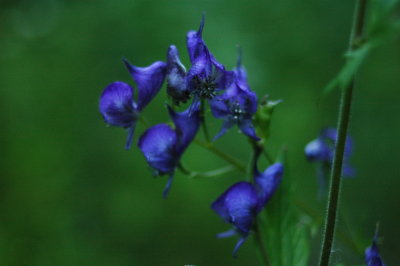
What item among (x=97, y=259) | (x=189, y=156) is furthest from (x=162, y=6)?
(x=97, y=259)

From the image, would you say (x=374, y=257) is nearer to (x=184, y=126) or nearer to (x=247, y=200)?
(x=247, y=200)

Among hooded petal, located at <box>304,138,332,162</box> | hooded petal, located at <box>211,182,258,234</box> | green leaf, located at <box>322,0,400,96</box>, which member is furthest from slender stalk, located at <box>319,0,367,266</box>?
hooded petal, located at <box>304,138,332,162</box>

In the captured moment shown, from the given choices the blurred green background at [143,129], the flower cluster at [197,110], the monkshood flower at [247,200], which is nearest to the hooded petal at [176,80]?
the flower cluster at [197,110]

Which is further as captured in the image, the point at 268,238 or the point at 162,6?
the point at 162,6

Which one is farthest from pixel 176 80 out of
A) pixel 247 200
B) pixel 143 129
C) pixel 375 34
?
pixel 143 129

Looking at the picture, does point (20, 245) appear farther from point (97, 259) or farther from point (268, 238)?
point (268, 238)

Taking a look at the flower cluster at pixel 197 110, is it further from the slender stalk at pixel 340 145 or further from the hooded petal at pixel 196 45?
the slender stalk at pixel 340 145
